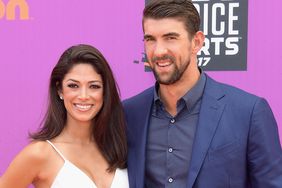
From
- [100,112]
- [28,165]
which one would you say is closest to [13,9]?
[100,112]

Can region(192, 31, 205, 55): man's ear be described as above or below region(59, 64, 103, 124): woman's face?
above

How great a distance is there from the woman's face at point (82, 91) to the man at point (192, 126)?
0.68 ft

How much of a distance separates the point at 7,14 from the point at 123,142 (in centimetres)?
98

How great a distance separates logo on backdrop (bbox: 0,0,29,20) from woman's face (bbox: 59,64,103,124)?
71 cm

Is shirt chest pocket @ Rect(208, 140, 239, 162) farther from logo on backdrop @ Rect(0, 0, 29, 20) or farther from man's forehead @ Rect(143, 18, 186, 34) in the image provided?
logo on backdrop @ Rect(0, 0, 29, 20)

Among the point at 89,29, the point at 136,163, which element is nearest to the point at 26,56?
the point at 89,29

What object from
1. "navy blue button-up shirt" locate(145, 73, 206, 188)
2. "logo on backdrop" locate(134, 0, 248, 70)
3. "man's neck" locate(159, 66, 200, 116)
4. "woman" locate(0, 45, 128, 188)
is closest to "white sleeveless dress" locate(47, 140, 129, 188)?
"woman" locate(0, 45, 128, 188)

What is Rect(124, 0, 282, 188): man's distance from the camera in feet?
5.18

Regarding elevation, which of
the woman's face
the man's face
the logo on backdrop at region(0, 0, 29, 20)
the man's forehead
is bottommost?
the woman's face

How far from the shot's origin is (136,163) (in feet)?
5.71

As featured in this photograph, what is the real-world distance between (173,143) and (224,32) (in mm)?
688

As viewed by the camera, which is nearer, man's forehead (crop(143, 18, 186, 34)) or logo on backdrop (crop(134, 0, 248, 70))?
man's forehead (crop(143, 18, 186, 34))

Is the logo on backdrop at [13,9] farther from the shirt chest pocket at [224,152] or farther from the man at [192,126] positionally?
the shirt chest pocket at [224,152]

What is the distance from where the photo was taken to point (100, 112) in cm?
190
